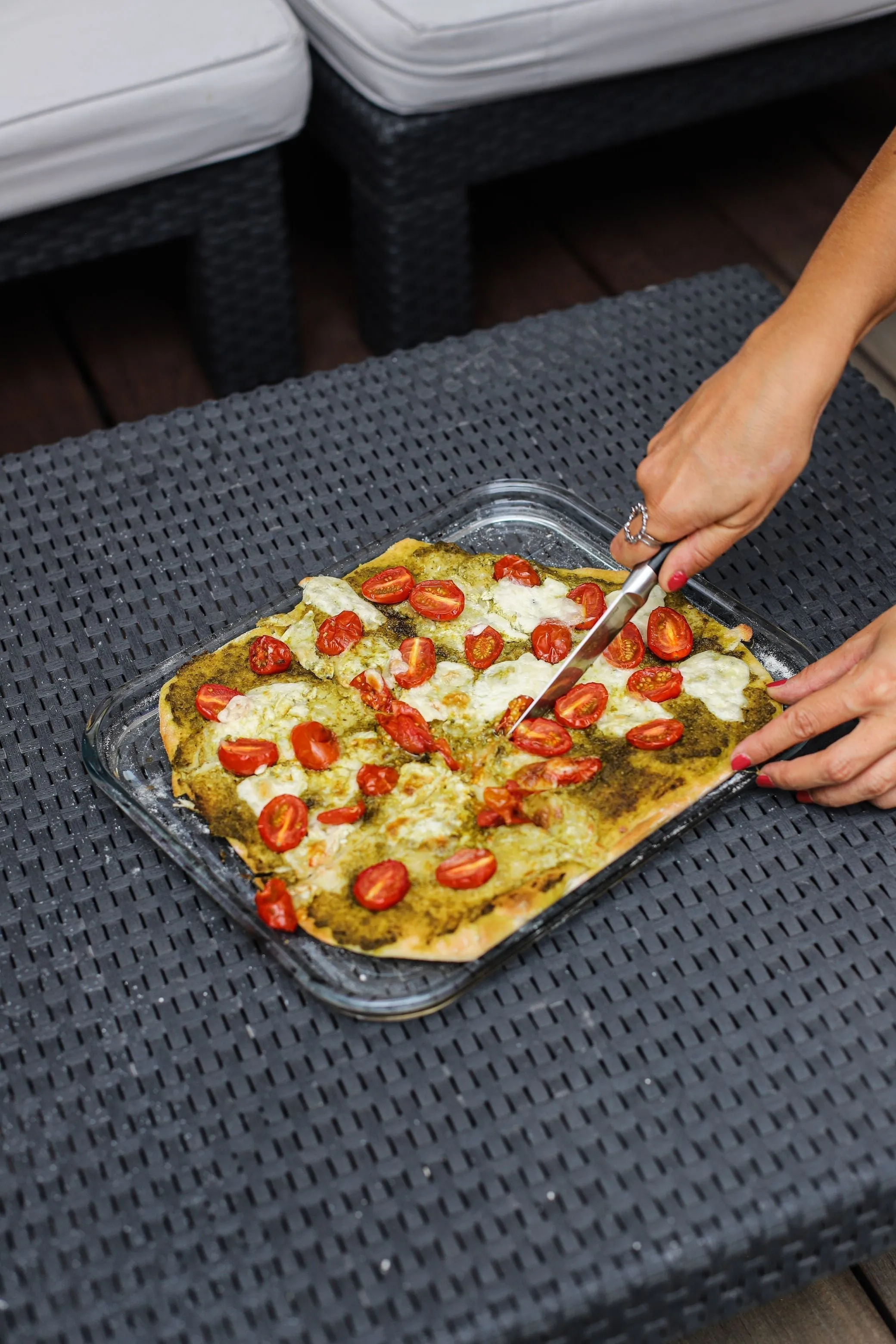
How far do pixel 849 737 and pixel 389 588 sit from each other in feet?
1.49

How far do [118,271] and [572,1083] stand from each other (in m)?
2.09

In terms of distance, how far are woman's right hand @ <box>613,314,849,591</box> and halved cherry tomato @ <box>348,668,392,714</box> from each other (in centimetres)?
27

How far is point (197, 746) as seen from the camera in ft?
4.01

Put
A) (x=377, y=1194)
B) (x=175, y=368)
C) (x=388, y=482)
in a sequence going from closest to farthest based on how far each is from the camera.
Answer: (x=377, y=1194), (x=388, y=482), (x=175, y=368)

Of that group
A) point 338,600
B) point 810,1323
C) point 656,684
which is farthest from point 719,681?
point 810,1323

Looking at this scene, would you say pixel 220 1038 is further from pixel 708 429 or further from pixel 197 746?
pixel 708 429

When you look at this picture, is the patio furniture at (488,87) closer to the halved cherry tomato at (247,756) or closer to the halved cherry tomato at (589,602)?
the halved cherry tomato at (589,602)

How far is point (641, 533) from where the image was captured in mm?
1267

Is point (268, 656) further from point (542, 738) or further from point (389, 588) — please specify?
point (542, 738)

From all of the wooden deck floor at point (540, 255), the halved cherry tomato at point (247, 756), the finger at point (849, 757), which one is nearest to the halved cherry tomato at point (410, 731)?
the halved cherry tomato at point (247, 756)

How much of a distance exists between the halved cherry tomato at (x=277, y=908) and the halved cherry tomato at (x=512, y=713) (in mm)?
248

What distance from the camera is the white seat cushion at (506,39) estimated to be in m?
1.95

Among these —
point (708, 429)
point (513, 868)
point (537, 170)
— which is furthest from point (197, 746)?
point (537, 170)

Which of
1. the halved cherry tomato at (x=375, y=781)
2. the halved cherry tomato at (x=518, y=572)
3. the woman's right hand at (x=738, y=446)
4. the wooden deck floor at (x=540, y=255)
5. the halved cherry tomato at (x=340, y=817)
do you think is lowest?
the wooden deck floor at (x=540, y=255)
